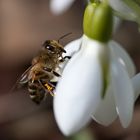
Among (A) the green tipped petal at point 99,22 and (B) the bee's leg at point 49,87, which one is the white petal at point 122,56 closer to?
(A) the green tipped petal at point 99,22

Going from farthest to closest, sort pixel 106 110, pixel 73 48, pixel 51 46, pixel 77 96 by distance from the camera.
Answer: pixel 51 46
pixel 73 48
pixel 106 110
pixel 77 96

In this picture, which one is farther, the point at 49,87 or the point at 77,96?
the point at 49,87

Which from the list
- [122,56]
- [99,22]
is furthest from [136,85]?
[99,22]

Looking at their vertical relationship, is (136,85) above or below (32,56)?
above

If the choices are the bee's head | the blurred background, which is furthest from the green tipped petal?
the blurred background

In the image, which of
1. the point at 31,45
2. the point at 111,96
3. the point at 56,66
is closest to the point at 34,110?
the point at 31,45

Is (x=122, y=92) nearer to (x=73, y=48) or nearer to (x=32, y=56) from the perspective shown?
(x=73, y=48)
